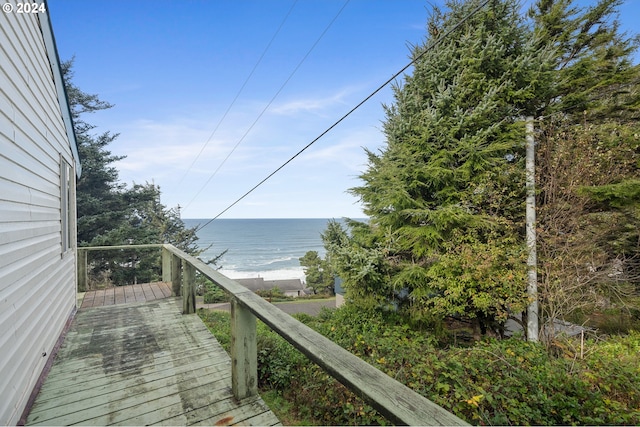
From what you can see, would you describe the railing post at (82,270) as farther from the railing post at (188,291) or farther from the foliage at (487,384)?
the foliage at (487,384)

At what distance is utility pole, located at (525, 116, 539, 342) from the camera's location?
4717mm

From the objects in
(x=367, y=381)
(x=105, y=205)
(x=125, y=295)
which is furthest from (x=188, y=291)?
(x=105, y=205)

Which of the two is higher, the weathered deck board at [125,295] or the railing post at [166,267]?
the railing post at [166,267]

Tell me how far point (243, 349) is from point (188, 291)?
6.78ft

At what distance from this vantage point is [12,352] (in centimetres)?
162

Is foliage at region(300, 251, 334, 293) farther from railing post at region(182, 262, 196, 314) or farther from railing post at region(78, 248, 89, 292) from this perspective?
railing post at region(182, 262, 196, 314)

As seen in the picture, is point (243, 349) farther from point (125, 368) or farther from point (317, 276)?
point (317, 276)

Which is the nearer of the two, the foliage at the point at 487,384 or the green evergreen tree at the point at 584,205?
the foliage at the point at 487,384

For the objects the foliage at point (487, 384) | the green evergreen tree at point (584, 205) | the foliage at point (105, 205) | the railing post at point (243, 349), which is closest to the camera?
the railing post at point (243, 349)

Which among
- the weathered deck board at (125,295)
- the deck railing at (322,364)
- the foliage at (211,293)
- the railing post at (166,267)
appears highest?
the deck railing at (322,364)

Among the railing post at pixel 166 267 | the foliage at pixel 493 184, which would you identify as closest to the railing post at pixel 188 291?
the railing post at pixel 166 267

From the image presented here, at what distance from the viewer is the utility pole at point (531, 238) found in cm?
472

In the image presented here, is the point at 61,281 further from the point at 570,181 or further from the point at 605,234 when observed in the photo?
the point at 605,234

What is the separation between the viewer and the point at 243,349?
177 centimetres
